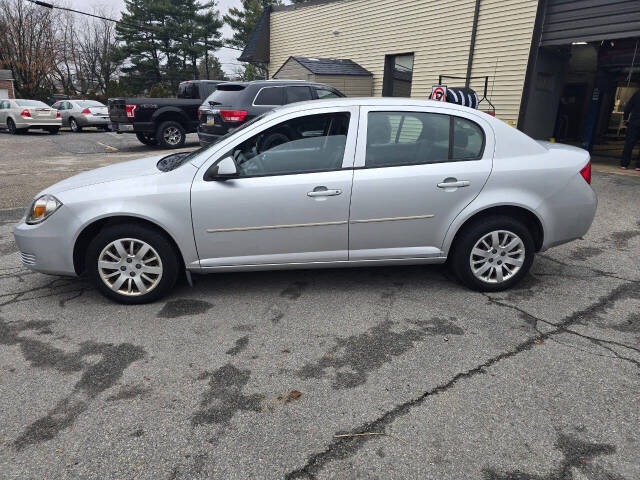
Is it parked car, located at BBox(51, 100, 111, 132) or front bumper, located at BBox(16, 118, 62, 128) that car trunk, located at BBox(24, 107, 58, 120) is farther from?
parked car, located at BBox(51, 100, 111, 132)

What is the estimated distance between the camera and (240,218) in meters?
3.58

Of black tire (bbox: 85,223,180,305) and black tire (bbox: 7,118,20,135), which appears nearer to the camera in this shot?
black tire (bbox: 85,223,180,305)

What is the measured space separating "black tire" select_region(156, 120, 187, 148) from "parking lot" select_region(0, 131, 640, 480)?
9.89 metres

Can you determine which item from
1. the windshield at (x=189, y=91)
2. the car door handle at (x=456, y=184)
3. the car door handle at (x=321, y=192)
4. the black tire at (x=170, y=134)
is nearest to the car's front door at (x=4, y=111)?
the windshield at (x=189, y=91)

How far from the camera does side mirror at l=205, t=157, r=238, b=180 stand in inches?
137

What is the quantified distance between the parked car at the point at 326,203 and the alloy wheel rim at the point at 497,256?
0.04 ft

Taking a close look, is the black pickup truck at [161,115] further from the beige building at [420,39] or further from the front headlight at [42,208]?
the front headlight at [42,208]

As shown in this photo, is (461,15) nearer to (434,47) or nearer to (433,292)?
(434,47)

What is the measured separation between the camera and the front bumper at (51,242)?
353 centimetres

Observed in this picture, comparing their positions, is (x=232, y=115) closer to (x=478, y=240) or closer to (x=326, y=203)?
(x=326, y=203)

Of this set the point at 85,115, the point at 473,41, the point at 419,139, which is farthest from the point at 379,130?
the point at 85,115

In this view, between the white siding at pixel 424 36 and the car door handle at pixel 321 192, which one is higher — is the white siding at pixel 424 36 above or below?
above

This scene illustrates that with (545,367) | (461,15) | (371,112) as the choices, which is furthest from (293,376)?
(461,15)

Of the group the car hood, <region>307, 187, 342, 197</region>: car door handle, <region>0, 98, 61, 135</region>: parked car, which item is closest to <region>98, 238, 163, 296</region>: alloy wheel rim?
the car hood
